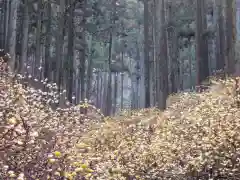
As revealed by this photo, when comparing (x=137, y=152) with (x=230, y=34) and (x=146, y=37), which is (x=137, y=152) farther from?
(x=146, y=37)

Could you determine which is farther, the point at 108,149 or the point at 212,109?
the point at 108,149

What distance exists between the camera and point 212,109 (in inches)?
277

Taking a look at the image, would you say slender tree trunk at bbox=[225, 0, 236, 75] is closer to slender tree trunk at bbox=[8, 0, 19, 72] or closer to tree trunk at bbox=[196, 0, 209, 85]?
tree trunk at bbox=[196, 0, 209, 85]

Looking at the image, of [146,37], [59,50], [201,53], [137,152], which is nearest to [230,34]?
[201,53]

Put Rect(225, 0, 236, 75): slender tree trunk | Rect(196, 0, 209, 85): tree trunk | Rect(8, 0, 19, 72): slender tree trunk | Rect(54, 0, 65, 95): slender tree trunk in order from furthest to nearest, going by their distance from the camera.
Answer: Rect(54, 0, 65, 95): slender tree trunk < Rect(8, 0, 19, 72): slender tree trunk < Rect(196, 0, 209, 85): tree trunk < Rect(225, 0, 236, 75): slender tree trunk

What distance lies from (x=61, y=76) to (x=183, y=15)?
17.3 m

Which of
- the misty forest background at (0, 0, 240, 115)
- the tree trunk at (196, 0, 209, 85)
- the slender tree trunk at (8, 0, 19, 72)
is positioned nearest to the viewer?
the misty forest background at (0, 0, 240, 115)

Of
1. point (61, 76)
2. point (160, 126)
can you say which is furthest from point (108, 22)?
point (160, 126)

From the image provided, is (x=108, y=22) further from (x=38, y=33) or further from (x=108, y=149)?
(x=108, y=149)

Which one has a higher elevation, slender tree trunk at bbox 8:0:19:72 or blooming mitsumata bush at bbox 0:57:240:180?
slender tree trunk at bbox 8:0:19:72

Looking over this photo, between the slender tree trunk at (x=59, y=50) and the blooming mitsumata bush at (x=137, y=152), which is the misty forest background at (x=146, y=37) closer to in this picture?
the slender tree trunk at (x=59, y=50)

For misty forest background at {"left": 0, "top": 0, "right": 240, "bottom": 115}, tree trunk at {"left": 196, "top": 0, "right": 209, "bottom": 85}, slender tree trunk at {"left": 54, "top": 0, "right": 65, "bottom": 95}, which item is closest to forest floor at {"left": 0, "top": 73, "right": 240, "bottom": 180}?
misty forest background at {"left": 0, "top": 0, "right": 240, "bottom": 115}

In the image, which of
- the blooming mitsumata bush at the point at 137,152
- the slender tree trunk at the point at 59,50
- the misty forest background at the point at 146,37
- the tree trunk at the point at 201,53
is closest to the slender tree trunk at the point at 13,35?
the misty forest background at the point at 146,37

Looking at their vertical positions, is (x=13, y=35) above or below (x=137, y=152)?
above
